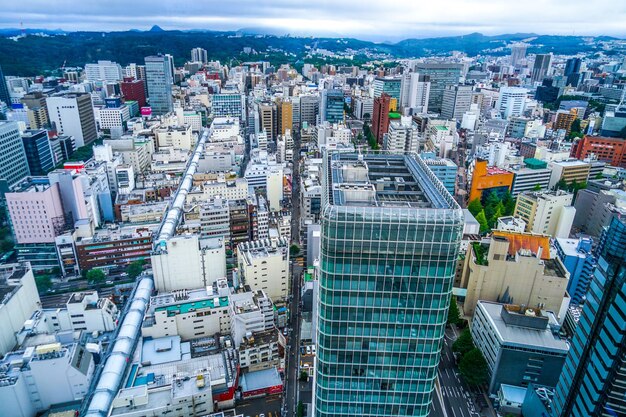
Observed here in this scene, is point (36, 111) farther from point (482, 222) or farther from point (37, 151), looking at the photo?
point (482, 222)

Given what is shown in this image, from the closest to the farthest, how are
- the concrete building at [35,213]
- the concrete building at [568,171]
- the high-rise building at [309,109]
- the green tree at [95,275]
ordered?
1. the green tree at [95,275]
2. the concrete building at [35,213]
3. the concrete building at [568,171]
4. the high-rise building at [309,109]

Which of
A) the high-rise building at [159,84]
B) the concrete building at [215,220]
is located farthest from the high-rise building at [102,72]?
the concrete building at [215,220]

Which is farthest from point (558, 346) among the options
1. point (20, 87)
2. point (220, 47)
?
point (220, 47)

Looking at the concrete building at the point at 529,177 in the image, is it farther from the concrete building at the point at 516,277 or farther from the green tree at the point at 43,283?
the green tree at the point at 43,283

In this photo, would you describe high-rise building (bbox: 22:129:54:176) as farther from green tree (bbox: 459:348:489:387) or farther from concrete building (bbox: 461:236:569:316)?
green tree (bbox: 459:348:489:387)

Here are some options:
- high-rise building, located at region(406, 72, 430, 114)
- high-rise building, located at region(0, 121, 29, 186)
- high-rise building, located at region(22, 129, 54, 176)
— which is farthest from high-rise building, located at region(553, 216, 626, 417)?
high-rise building, located at region(406, 72, 430, 114)

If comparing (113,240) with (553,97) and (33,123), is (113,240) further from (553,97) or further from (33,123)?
(553,97)
